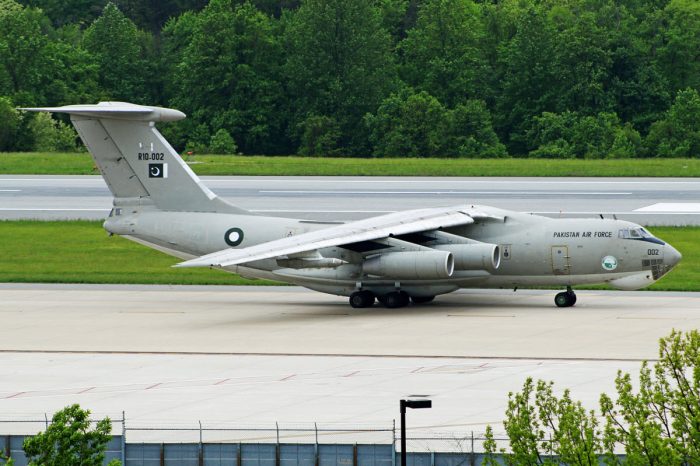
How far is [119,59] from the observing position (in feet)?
380

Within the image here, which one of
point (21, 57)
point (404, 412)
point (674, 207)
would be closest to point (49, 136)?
point (21, 57)

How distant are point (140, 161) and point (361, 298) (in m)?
7.75

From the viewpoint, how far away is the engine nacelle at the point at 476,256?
123 feet

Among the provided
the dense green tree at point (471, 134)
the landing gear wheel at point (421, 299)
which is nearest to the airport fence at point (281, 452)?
the landing gear wheel at point (421, 299)

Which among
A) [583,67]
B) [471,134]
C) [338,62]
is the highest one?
[338,62]

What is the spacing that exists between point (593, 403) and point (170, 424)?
24.5ft

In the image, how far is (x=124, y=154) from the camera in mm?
39938

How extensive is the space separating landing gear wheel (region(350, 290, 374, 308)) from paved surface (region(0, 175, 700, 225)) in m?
20.6

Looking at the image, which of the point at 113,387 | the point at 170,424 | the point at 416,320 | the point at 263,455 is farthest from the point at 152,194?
the point at 263,455

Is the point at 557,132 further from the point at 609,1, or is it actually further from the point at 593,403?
the point at 593,403

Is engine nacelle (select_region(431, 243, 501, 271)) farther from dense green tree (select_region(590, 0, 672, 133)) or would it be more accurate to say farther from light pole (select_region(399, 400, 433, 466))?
dense green tree (select_region(590, 0, 672, 133))

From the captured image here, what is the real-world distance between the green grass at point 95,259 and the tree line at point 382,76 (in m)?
43.7

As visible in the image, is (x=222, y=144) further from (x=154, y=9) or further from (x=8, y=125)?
(x=154, y=9)

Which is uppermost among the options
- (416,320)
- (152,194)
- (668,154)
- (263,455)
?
(668,154)
